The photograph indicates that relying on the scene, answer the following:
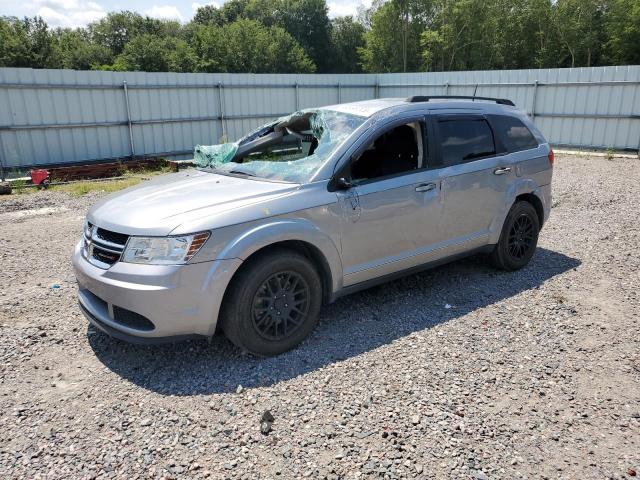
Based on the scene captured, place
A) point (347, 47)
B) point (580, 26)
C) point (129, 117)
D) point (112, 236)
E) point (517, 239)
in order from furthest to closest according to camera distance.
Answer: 1. point (347, 47)
2. point (580, 26)
3. point (129, 117)
4. point (517, 239)
5. point (112, 236)

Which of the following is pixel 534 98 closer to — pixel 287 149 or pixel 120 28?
pixel 287 149

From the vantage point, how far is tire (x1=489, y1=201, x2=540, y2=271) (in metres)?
5.27

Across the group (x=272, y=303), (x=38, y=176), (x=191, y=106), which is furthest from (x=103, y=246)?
(x=191, y=106)

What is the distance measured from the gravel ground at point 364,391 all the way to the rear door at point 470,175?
649mm

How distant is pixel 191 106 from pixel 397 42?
35.6 m

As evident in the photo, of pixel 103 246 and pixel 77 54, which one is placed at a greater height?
pixel 77 54

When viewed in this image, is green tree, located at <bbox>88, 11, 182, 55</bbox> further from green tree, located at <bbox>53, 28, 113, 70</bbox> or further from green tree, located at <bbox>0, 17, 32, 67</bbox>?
green tree, located at <bbox>0, 17, 32, 67</bbox>

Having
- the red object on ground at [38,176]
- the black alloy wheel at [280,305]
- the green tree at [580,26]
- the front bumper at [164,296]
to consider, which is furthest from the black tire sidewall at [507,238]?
the green tree at [580,26]

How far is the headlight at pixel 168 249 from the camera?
3.22 metres

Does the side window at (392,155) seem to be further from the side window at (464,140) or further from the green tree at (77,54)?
the green tree at (77,54)

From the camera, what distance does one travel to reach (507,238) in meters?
5.29

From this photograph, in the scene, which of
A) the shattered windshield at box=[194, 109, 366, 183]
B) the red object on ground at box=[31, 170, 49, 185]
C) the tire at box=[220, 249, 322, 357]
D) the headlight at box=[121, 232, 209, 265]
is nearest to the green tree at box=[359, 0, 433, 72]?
the red object on ground at box=[31, 170, 49, 185]

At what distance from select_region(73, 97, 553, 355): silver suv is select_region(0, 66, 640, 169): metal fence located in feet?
31.1

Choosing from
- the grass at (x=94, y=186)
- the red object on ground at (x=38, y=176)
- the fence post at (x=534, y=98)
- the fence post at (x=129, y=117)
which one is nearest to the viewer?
the grass at (x=94, y=186)
